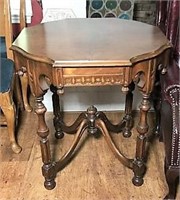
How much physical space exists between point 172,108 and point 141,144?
0.85 ft

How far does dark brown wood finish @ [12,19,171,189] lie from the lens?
3.69 ft

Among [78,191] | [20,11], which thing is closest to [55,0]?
[20,11]

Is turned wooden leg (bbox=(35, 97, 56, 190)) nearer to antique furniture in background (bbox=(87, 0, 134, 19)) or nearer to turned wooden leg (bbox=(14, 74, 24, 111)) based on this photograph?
turned wooden leg (bbox=(14, 74, 24, 111))

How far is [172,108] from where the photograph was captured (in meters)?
1.23

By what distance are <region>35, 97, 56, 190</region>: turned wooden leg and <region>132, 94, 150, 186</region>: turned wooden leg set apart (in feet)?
1.36

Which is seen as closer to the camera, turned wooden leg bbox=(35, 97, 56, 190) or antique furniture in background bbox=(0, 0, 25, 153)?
turned wooden leg bbox=(35, 97, 56, 190)

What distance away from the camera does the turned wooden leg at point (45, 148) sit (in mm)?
1271

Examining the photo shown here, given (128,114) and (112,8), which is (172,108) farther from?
(112,8)

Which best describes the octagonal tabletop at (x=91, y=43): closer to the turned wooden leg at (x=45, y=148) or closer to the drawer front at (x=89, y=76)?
the drawer front at (x=89, y=76)

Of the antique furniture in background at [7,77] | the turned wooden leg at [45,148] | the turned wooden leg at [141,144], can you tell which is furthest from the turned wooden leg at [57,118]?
the turned wooden leg at [141,144]

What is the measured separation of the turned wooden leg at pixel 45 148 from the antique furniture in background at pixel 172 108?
0.53 metres

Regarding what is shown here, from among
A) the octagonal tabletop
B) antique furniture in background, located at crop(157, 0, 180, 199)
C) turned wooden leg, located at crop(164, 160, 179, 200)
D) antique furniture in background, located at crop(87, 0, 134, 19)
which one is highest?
antique furniture in background, located at crop(87, 0, 134, 19)

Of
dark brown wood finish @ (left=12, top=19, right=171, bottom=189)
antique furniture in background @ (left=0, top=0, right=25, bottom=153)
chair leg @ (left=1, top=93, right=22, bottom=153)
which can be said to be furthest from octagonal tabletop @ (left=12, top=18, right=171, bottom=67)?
chair leg @ (left=1, top=93, right=22, bottom=153)

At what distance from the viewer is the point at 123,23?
61.1 inches
